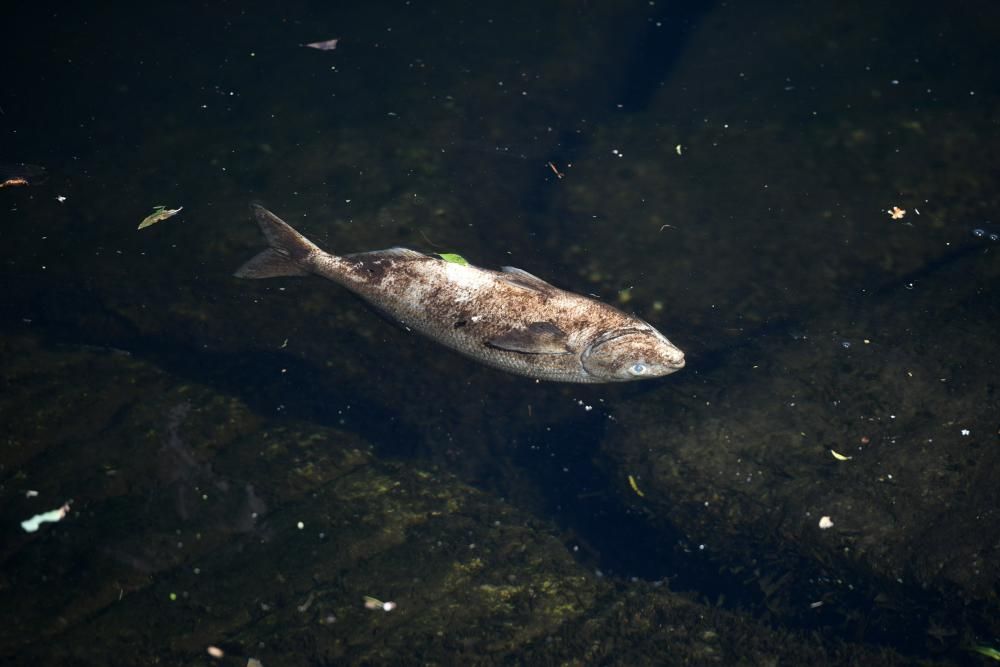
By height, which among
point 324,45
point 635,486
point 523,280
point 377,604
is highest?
point 324,45

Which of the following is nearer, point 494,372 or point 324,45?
point 494,372

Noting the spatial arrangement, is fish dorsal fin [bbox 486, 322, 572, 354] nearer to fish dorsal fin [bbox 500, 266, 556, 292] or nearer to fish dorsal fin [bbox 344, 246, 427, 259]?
fish dorsal fin [bbox 500, 266, 556, 292]

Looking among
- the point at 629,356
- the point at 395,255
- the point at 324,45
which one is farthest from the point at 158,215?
the point at 629,356

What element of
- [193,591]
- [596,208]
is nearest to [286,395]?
[193,591]

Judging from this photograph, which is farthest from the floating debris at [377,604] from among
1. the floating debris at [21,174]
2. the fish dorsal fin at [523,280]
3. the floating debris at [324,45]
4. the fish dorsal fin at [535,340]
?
the floating debris at [324,45]

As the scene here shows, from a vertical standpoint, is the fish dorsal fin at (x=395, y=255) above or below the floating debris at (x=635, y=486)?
above

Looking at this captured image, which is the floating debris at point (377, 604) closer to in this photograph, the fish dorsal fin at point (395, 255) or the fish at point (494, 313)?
the fish at point (494, 313)

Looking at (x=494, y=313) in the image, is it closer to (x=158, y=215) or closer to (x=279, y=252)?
(x=279, y=252)
